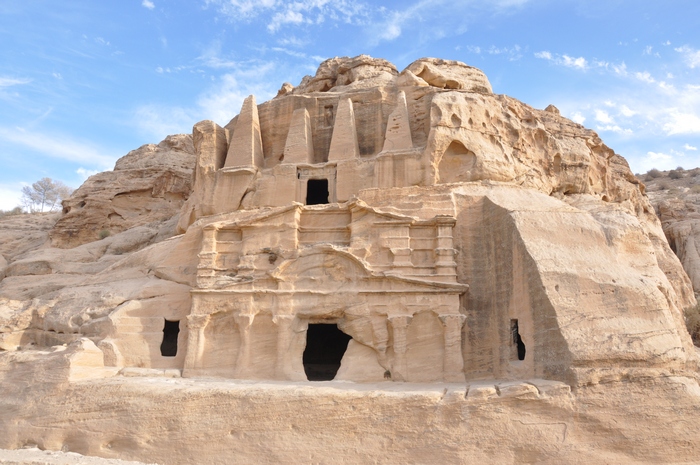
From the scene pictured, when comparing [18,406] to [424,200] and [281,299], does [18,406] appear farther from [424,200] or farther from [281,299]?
[424,200]

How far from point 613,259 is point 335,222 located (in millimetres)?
7978

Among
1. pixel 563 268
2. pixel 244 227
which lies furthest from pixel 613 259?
pixel 244 227

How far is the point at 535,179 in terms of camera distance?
834 inches

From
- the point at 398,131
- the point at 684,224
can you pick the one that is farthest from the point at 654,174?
the point at 398,131

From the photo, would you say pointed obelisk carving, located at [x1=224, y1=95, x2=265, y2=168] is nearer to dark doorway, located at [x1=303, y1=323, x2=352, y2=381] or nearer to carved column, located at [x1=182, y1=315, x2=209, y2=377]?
dark doorway, located at [x1=303, y1=323, x2=352, y2=381]

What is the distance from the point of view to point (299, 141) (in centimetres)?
2270

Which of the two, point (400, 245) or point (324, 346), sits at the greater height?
point (400, 245)

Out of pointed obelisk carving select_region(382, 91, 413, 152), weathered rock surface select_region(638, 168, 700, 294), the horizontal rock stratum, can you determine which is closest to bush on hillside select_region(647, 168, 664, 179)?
weathered rock surface select_region(638, 168, 700, 294)

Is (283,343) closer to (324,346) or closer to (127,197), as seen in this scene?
(324,346)

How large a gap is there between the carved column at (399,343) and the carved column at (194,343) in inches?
213

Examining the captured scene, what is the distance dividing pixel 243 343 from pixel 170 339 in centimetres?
394

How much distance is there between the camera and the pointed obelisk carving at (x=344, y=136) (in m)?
21.9

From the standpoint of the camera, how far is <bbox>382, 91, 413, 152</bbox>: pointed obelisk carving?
21047 mm

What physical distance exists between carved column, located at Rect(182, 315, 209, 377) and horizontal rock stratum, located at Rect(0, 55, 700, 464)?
76 millimetres
